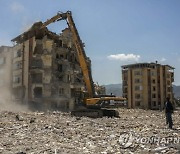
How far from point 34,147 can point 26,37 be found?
48.9 meters

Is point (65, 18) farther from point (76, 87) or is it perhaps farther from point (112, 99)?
point (76, 87)

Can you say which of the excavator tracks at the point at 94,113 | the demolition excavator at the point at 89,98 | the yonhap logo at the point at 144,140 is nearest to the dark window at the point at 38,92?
the demolition excavator at the point at 89,98

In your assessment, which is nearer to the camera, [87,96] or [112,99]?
[112,99]

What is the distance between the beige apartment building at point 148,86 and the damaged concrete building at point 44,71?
2955 centimetres

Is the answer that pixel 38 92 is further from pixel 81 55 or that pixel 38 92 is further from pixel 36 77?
pixel 81 55

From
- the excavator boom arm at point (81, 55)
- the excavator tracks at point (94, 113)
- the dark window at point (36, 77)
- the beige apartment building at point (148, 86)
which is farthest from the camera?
the beige apartment building at point (148, 86)

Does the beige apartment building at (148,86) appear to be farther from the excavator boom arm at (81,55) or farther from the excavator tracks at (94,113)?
the excavator tracks at (94,113)

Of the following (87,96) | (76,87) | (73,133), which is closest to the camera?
(73,133)

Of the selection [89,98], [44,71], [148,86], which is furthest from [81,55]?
[148,86]

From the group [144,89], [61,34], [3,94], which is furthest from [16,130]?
[144,89]

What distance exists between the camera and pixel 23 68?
5553 cm

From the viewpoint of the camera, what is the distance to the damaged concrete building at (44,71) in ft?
175

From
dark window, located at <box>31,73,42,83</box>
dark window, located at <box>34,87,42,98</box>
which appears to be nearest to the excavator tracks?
dark window, located at <box>34,87,42,98</box>

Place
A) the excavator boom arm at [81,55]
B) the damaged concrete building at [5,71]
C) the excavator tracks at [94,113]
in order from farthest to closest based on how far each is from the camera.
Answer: the damaged concrete building at [5,71] < the excavator boom arm at [81,55] < the excavator tracks at [94,113]
